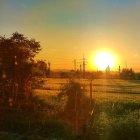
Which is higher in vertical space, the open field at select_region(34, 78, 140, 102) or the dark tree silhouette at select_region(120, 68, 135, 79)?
the dark tree silhouette at select_region(120, 68, 135, 79)

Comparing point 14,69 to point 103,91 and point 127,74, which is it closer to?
point 103,91

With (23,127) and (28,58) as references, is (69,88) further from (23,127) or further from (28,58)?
(23,127)

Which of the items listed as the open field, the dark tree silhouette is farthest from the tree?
the dark tree silhouette

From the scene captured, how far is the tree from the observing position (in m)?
23.2

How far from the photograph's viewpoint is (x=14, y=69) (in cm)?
2317

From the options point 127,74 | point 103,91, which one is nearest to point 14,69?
point 103,91

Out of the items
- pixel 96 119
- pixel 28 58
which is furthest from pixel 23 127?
pixel 28 58

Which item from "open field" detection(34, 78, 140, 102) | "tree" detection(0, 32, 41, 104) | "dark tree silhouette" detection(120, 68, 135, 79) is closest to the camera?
"tree" detection(0, 32, 41, 104)

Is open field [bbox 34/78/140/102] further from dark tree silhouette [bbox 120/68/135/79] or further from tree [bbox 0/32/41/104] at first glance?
dark tree silhouette [bbox 120/68/135/79]

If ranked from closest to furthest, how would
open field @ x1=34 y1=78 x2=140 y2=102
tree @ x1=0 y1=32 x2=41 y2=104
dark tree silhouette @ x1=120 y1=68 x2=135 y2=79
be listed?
tree @ x1=0 y1=32 x2=41 y2=104, open field @ x1=34 y1=78 x2=140 y2=102, dark tree silhouette @ x1=120 y1=68 x2=135 y2=79

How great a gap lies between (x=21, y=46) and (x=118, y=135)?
32.5 feet

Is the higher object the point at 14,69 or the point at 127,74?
the point at 127,74

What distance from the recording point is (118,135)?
1526 centimetres

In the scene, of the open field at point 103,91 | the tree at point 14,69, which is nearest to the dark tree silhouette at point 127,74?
the open field at point 103,91
